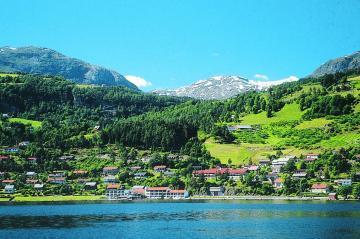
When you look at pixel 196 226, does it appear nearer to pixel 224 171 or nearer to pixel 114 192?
pixel 114 192

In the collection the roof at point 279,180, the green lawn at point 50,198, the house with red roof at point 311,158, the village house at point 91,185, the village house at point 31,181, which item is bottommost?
the green lawn at point 50,198

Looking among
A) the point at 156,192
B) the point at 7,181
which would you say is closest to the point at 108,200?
the point at 156,192

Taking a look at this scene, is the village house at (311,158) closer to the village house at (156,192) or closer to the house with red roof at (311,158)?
the house with red roof at (311,158)

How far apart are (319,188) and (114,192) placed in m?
70.5

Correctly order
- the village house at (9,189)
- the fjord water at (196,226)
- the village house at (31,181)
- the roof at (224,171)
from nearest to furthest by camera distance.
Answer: the fjord water at (196,226) → the village house at (9,189) → the village house at (31,181) → the roof at (224,171)

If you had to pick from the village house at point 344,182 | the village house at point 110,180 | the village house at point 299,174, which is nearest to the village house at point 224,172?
the village house at point 299,174

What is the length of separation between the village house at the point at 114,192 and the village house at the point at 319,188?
6601cm

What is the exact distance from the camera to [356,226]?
3322 inches

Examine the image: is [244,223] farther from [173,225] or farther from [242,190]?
[242,190]

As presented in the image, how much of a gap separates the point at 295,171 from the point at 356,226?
10660 cm

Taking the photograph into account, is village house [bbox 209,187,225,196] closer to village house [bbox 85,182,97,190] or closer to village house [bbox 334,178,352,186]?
village house [bbox 334,178,352,186]

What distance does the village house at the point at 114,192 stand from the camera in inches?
7357

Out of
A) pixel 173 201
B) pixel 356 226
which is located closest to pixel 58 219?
pixel 356 226

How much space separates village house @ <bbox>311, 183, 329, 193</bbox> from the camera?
6585 inches
